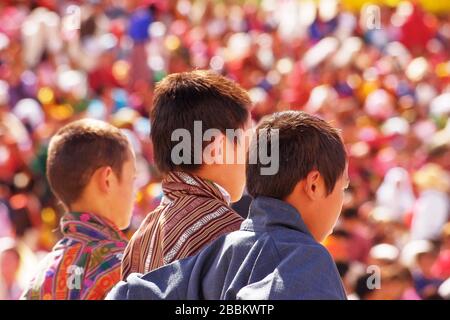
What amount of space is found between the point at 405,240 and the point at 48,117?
11.4ft

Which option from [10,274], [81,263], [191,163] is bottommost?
[10,274]

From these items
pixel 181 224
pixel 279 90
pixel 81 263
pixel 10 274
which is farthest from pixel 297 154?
pixel 279 90

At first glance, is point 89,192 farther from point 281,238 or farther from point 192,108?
point 281,238

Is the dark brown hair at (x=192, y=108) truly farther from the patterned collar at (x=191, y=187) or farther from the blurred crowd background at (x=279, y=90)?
the blurred crowd background at (x=279, y=90)

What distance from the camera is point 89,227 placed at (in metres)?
2.80

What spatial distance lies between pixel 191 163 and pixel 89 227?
0.58m

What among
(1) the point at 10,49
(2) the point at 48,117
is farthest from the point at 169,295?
(1) the point at 10,49

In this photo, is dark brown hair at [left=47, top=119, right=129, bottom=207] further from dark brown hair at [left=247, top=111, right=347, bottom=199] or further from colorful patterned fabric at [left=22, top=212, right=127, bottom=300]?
dark brown hair at [left=247, top=111, right=347, bottom=199]

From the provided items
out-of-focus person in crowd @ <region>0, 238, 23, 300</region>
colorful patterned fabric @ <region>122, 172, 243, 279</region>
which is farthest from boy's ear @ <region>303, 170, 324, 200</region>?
out-of-focus person in crowd @ <region>0, 238, 23, 300</region>

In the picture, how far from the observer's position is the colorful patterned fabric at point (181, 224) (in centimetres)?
220

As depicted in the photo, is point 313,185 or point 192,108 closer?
point 313,185

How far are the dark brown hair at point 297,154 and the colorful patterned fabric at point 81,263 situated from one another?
0.74m

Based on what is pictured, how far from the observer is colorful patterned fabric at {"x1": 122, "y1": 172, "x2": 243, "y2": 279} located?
2.20 metres
